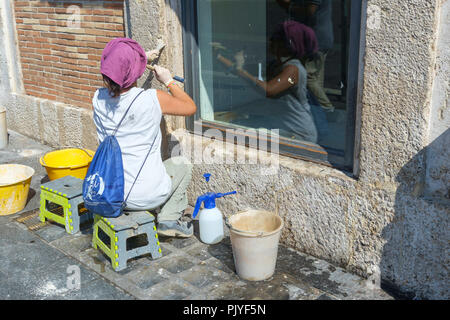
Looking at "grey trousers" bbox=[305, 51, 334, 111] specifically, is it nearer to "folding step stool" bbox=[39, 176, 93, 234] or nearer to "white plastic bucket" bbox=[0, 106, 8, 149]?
"folding step stool" bbox=[39, 176, 93, 234]

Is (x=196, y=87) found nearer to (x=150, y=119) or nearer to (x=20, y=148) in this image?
(x=150, y=119)

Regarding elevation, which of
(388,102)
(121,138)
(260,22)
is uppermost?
(260,22)

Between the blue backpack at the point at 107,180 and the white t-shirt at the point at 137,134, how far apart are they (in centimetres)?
5

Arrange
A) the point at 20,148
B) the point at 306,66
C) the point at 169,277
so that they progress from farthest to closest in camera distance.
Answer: the point at 20,148
the point at 306,66
the point at 169,277

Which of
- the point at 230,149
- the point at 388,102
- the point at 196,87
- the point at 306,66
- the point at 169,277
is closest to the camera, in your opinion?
the point at 388,102

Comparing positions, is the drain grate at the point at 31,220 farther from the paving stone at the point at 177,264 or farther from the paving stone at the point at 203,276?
the paving stone at the point at 203,276

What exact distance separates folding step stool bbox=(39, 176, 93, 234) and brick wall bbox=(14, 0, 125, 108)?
164cm

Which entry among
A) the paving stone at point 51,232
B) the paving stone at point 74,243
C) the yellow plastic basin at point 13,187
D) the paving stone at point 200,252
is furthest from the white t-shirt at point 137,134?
the yellow plastic basin at point 13,187

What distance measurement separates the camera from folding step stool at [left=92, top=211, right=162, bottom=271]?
373cm

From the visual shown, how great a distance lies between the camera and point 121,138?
385cm

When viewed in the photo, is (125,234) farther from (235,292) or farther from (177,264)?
(235,292)

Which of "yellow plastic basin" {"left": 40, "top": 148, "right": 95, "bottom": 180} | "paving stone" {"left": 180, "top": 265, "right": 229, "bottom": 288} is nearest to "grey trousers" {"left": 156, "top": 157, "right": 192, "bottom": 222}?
"paving stone" {"left": 180, "top": 265, "right": 229, "bottom": 288}
